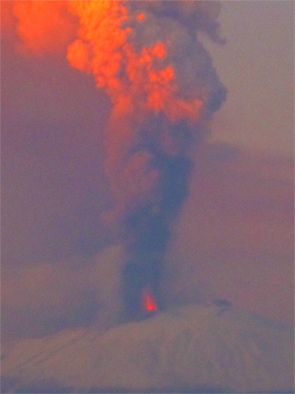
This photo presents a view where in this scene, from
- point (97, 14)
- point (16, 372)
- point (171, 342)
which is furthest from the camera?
point (171, 342)

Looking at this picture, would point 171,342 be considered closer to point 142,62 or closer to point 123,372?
point 123,372

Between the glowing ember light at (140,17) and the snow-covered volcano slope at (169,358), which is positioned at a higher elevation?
the glowing ember light at (140,17)

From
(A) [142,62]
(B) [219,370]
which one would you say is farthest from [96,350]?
(A) [142,62]

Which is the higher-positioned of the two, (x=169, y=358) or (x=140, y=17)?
(x=140, y=17)

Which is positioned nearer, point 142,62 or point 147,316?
point 142,62

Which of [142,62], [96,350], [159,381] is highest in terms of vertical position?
[142,62]

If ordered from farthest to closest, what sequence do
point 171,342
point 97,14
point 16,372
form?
point 171,342
point 16,372
point 97,14

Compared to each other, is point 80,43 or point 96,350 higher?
point 80,43

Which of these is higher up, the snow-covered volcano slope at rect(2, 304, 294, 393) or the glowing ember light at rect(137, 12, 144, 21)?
the glowing ember light at rect(137, 12, 144, 21)
